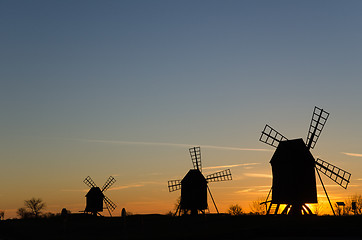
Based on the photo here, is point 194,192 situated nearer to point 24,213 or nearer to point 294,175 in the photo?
point 294,175

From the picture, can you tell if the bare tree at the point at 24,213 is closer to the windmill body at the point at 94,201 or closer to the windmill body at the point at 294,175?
the windmill body at the point at 94,201

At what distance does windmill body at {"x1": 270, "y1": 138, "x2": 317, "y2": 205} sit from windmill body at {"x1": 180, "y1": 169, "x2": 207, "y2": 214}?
44.4 feet

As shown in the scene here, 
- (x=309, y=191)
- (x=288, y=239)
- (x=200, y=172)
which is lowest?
(x=288, y=239)

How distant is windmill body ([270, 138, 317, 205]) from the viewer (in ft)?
140

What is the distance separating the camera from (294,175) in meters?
42.8

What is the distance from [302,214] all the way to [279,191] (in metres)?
3.10

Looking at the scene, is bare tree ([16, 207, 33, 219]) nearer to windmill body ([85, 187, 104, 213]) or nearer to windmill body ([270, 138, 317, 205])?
windmill body ([85, 187, 104, 213])

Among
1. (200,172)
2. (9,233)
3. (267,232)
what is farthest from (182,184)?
(267,232)

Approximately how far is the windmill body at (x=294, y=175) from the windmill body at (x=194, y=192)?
13.5 meters

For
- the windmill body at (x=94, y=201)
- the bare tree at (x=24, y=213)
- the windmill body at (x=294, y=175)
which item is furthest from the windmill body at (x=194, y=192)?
the bare tree at (x=24, y=213)

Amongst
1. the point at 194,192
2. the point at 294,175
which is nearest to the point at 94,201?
the point at 194,192

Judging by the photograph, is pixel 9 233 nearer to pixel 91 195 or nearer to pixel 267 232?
pixel 267 232

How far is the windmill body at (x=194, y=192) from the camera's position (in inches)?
2189

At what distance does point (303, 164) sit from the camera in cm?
4281
